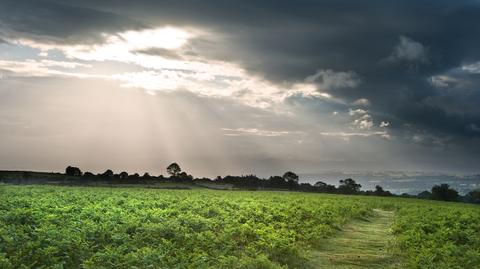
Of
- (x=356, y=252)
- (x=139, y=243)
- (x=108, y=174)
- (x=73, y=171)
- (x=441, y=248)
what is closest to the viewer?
(x=139, y=243)

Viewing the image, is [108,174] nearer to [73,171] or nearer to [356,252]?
[73,171]

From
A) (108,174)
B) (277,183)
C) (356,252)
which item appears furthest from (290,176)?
(356,252)

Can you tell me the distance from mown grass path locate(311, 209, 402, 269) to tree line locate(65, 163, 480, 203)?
97.8 meters

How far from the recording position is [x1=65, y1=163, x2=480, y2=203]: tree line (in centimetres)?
12475

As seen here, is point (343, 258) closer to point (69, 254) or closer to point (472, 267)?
point (472, 267)

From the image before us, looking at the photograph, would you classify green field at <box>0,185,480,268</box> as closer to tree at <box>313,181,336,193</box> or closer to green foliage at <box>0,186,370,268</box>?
green foliage at <box>0,186,370,268</box>

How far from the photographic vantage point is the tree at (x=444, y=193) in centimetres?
12667

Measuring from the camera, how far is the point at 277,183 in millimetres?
148625

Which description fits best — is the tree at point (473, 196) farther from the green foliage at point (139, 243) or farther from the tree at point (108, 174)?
the green foliage at point (139, 243)

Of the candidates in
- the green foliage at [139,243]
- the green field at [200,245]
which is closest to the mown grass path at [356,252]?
the green field at [200,245]

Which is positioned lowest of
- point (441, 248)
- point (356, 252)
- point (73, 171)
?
point (356, 252)

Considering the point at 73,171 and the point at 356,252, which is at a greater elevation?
the point at 73,171

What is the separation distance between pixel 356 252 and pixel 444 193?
390 ft

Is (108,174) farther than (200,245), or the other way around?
(108,174)
